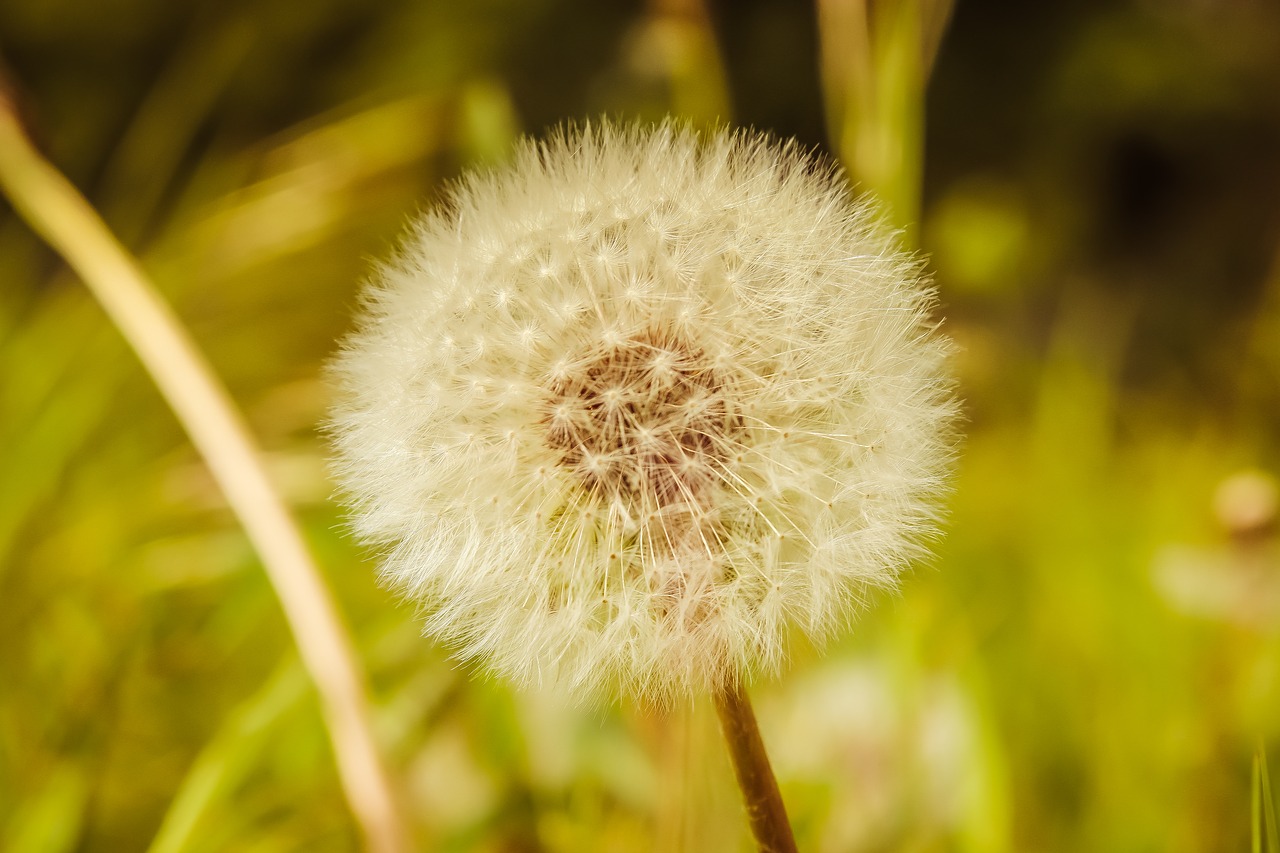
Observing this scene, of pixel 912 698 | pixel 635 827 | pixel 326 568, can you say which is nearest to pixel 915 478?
pixel 912 698

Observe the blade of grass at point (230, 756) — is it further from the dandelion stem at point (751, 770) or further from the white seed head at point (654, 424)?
the dandelion stem at point (751, 770)

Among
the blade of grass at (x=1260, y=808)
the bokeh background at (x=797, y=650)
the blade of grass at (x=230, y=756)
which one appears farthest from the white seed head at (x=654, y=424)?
the blade of grass at (x=230, y=756)

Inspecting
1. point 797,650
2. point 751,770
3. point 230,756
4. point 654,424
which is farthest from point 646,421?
point 230,756

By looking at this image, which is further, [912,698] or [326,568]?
[326,568]

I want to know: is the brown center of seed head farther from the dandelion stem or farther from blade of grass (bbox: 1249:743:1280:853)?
blade of grass (bbox: 1249:743:1280:853)

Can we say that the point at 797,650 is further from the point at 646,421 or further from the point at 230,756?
the point at 230,756

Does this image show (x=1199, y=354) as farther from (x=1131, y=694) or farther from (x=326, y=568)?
(x=326, y=568)

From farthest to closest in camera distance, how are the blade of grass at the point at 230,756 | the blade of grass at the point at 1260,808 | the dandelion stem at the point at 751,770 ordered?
the blade of grass at the point at 230,756, the blade of grass at the point at 1260,808, the dandelion stem at the point at 751,770

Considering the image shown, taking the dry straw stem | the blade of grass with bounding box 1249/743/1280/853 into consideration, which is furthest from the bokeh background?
the blade of grass with bounding box 1249/743/1280/853
